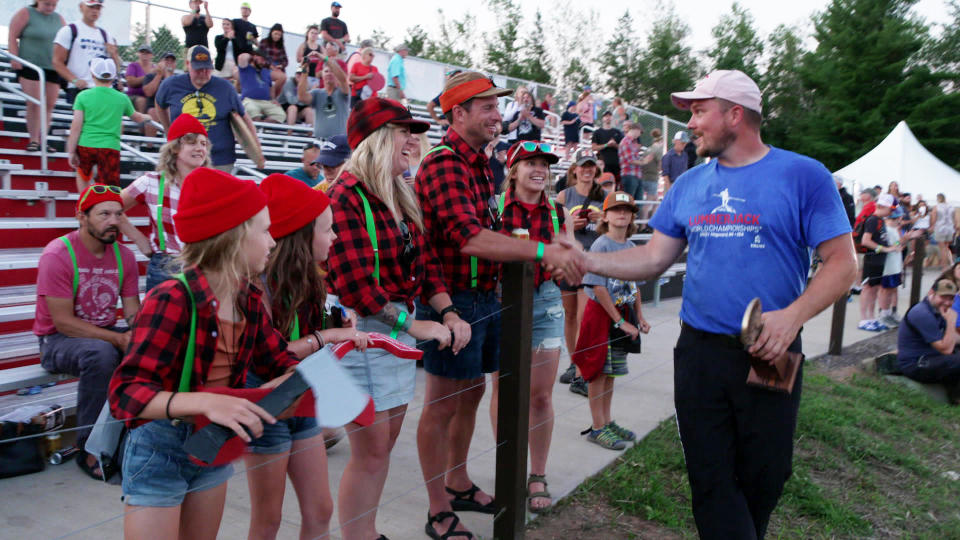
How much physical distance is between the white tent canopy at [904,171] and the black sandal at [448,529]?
22447 mm

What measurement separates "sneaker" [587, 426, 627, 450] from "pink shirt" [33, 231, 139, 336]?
3315mm

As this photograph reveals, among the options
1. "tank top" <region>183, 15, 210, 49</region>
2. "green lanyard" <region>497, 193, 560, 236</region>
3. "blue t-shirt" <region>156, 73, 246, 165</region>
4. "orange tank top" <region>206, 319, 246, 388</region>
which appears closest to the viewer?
"orange tank top" <region>206, 319, 246, 388</region>

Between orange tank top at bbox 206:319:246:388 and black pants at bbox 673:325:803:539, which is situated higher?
orange tank top at bbox 206:319:246:388

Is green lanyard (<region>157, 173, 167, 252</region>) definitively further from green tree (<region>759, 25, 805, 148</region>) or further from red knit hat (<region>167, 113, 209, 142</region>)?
green tree (<region>759, 25, 805, 148</region>)

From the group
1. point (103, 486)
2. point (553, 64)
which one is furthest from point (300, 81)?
point (553, 64)

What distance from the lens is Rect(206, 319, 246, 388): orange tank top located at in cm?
222

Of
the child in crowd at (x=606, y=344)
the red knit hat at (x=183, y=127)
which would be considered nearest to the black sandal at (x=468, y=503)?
the child in crowd at (x=606, y=344)

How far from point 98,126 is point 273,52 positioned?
5.77 m

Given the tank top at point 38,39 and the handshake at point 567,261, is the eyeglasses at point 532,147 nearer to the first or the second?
the handshake at point 567,261

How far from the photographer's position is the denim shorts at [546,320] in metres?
4.11

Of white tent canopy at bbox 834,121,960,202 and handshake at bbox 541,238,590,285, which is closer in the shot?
handshake at bbox 541,238,590,285

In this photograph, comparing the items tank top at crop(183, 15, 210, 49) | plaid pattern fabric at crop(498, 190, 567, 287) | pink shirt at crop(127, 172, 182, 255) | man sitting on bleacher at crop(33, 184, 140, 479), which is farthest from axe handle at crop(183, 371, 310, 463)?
tank top at crop(183, 15, 210, 49)

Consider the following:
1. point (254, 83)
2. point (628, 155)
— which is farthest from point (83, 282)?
point (628, 155)

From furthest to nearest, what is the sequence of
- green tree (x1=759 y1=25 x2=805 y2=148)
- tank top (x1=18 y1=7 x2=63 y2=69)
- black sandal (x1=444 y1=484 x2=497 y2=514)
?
1. green tree (x1=759 y1=25 x2=805 y2=148)
2. tank top (x1=18 y1=7 x2=63 y2=69)
3. black sandal (x1=444 y1=484 x2=497 y2=514)
